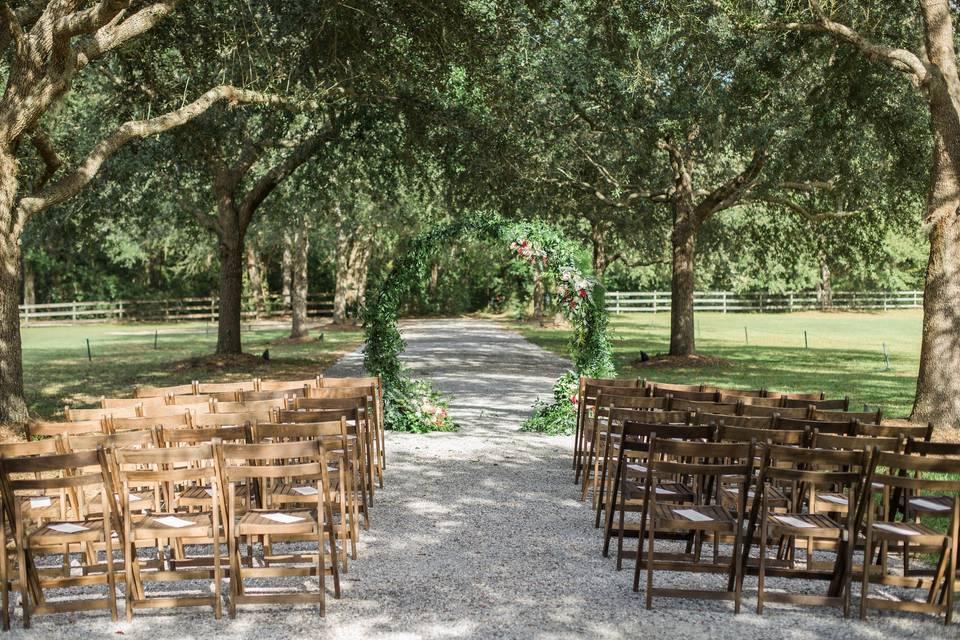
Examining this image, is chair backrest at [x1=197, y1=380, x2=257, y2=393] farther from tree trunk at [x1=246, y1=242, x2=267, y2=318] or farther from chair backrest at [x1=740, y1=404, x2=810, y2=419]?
tree trunk at [x1=246, y1=242, x2=267, y2=318]

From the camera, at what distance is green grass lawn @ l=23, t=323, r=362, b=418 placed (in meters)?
19.6

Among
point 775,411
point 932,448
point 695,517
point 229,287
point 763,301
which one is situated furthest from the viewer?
point 763,301

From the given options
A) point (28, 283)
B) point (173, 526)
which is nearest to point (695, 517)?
point (173, 526)

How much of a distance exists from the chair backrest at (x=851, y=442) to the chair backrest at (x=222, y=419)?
4.23 meters

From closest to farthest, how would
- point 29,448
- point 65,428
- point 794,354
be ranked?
1. point 29,448
2. point 65,428
3. point 794,354

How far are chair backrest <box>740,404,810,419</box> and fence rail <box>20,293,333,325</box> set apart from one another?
47769 mm

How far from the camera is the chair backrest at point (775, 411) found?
8234mm

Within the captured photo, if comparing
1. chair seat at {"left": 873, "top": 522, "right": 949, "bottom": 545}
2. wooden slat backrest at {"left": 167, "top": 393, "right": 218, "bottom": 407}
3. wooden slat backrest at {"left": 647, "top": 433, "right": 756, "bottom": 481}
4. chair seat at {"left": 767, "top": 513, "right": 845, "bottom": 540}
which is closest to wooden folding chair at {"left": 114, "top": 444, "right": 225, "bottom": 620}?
wooden slat backrest at {"left": 647, "top": 433, "right": 756, "bottom": 481}

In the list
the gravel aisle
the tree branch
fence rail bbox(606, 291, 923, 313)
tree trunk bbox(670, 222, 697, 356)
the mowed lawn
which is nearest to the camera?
the gravel aisle

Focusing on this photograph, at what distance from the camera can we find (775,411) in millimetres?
8227

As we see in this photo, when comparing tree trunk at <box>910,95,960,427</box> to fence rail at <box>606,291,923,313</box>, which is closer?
tree trunk at <box>910,95,960,427</box>

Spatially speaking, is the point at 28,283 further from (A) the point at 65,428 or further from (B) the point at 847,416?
(B) the point at 847,416

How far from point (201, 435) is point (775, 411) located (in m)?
4.69

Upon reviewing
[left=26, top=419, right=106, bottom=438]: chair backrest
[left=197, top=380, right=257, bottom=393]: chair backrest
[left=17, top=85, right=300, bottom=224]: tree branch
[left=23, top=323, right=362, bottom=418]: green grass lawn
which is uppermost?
[left=17, top=85, right=300, bottom=224]: tree branch
